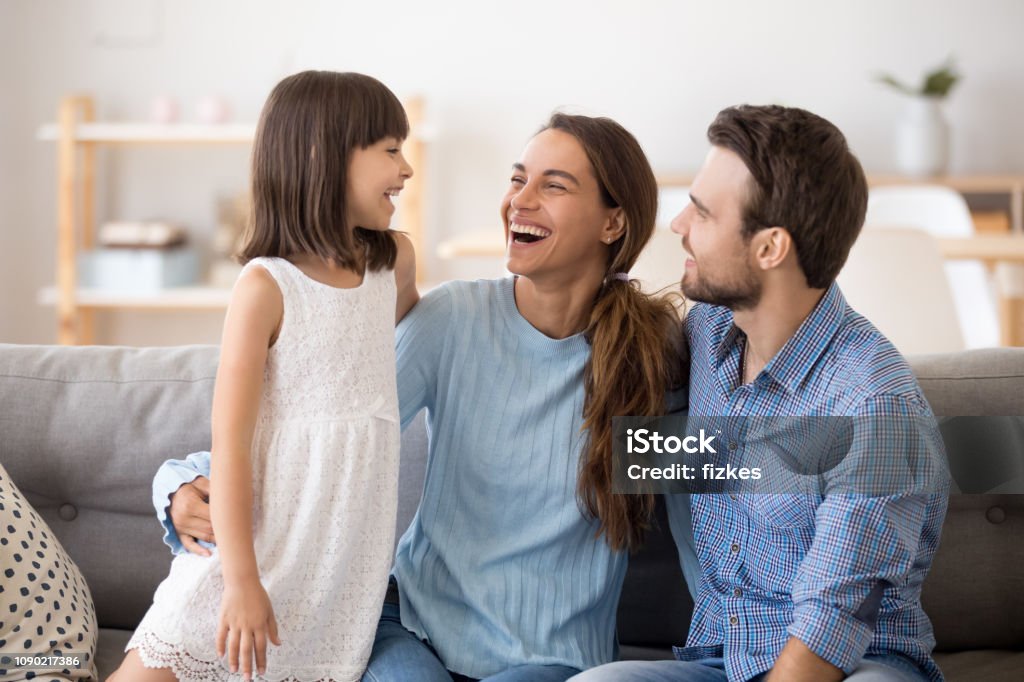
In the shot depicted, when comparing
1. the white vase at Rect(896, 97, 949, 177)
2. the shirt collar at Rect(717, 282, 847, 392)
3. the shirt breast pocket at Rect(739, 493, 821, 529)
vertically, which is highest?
the white vase at Rect(896, 97, 949, 177)

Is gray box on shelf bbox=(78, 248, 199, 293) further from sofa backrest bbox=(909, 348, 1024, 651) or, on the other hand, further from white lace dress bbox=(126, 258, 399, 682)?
sofa backrest bbox=(909, 348, 1024, 651)

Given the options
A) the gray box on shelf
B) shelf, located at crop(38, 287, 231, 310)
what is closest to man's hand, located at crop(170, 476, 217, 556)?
shelf, located at crop(38, 287, 231, 310)

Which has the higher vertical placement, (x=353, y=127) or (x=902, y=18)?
(x=902, y=18)

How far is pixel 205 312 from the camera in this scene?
4.83m

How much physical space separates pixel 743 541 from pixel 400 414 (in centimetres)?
50

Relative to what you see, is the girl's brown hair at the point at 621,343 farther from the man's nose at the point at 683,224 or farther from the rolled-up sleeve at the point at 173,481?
the rolled-up sleeve at the point at 173,481

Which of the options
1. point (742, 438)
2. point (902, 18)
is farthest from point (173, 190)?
point (742, 438)

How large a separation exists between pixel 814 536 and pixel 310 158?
76cm

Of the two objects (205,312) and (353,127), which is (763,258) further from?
(205,312)

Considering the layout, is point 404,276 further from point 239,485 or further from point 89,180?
point 89,180

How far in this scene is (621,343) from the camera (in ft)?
4.98

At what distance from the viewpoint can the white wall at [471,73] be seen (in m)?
4.47

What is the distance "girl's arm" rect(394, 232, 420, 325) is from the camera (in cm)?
154

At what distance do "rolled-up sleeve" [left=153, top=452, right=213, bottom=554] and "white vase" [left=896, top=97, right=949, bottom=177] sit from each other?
347 centimetres
